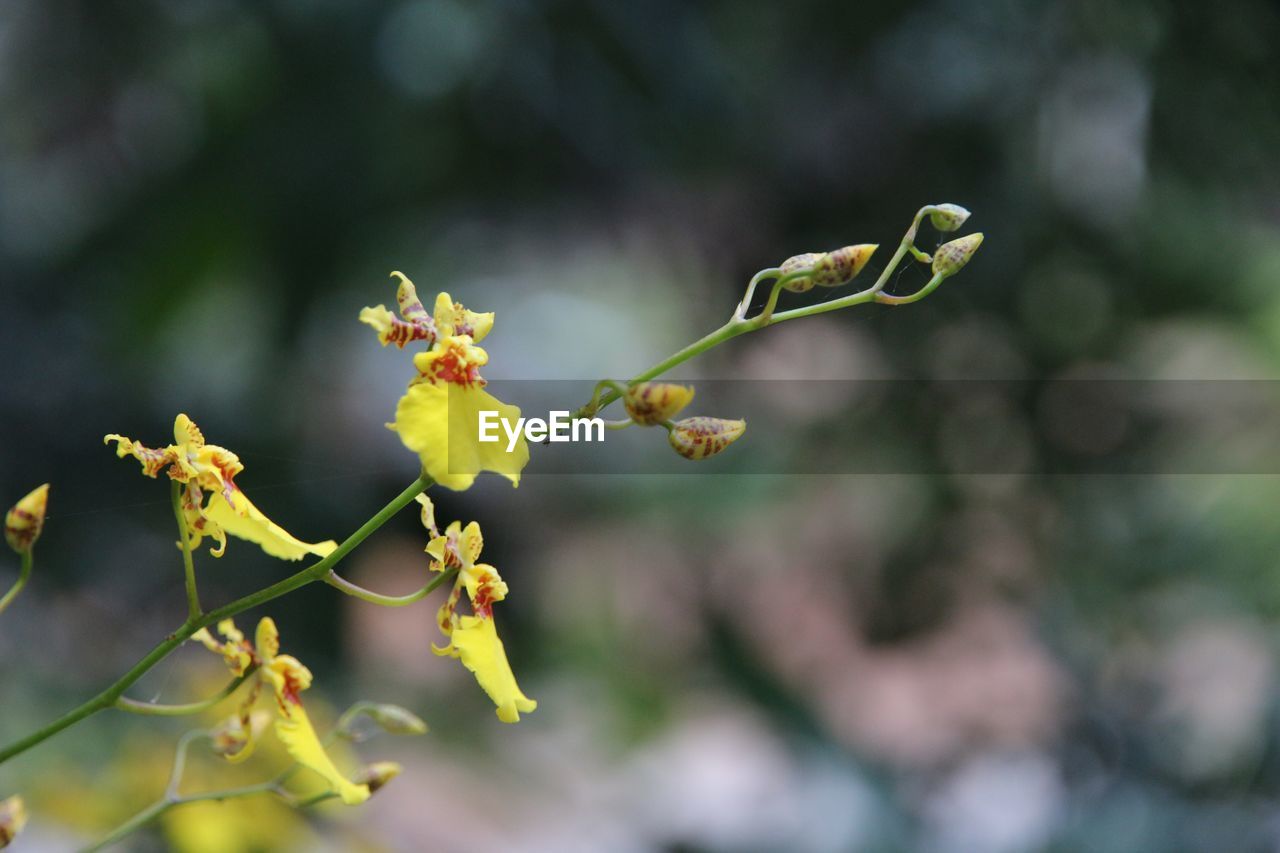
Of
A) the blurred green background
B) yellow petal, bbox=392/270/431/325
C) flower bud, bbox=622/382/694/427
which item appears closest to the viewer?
flower bud, bbox=622/382/694/427

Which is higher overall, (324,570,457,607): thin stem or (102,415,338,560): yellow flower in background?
(102,415,338,560): yellow flower in background

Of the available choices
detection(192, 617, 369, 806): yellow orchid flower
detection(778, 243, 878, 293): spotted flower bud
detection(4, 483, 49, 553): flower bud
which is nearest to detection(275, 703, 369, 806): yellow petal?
detection(192, 617, 369, 806): yellow orchid flower

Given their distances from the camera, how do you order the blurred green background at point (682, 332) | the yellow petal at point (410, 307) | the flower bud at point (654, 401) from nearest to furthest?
the flower bud at point (654, 401) → the yellow petal at point (410, 307) → the blurred green background at point (682, 332)

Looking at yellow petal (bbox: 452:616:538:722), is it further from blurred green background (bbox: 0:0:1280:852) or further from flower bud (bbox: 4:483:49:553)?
blurred green background (bbox: 0:0:1280:852)

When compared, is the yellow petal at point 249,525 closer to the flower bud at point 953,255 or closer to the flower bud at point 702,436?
the flower bud at point 702,436

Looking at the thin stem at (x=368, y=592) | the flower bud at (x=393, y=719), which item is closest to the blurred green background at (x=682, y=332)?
the flower bud at (x=393, y=719)

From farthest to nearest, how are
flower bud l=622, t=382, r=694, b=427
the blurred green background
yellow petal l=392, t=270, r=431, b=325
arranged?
the blurred green background < yellow petal l=392, t=270, r=431, b=325 < flower bud l=622, t=382, r=694, b=427
